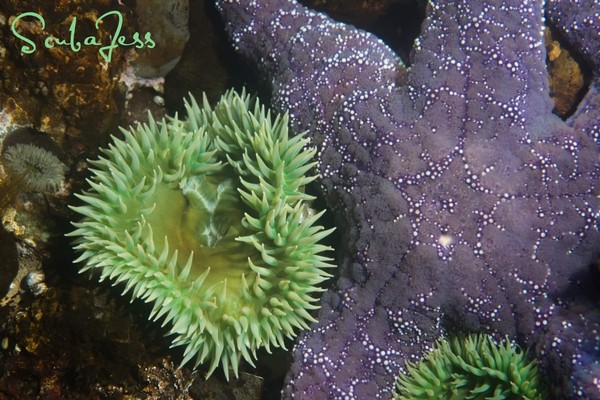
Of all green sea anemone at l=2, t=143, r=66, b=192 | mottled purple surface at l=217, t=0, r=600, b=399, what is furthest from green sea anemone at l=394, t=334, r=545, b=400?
green sea anemone at l=2, t=143, r=66, b=192

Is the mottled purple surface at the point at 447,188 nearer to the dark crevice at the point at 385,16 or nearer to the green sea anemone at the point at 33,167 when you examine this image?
the dark crevice at the point at 385,16

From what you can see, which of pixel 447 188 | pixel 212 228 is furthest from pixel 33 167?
pixel 447 188

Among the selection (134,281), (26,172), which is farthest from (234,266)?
(26,172)

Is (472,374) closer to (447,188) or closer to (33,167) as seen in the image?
(447,188)

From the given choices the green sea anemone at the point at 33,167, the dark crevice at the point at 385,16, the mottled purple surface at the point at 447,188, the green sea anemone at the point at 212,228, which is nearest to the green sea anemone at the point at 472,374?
the mottled purple surface at the point at 447,188

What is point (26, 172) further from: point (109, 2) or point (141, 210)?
point (109, 2)

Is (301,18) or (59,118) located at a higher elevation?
(301,18)

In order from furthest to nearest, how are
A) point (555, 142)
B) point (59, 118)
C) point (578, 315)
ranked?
point (59, 118), point (555, 142), point (578, 315)
